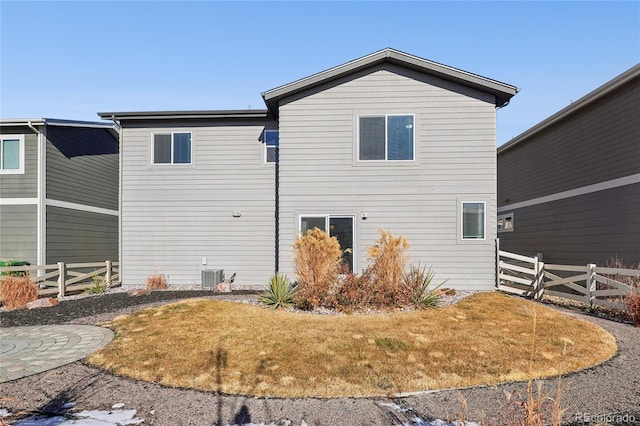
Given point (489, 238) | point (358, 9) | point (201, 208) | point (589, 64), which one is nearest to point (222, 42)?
point (358, 9)

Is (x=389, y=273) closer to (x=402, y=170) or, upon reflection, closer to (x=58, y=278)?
(x=402, y=170)

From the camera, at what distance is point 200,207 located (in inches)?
485

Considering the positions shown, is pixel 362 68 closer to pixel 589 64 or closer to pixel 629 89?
pixel 629 89

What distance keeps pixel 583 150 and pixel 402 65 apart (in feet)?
23.2

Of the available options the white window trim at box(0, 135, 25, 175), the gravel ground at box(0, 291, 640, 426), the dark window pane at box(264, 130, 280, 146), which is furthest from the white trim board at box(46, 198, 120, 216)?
the gravel ground at box(0, 291, 640, 426)

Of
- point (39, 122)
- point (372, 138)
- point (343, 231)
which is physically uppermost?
point (39, 122)

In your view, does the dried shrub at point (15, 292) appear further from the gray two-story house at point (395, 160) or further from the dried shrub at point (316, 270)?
the dried shrub at point (316, 270)

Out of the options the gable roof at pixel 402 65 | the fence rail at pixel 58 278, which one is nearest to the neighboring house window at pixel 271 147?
the gable roof at pixel 402 65

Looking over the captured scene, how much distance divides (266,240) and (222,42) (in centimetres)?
712

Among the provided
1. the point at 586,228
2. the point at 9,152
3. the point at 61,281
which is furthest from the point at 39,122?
the point at 586,228

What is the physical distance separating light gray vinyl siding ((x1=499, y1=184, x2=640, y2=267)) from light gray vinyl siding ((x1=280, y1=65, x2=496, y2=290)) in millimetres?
3598

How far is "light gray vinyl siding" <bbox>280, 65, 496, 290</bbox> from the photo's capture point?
1055 centimetres

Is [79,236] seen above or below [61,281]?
above

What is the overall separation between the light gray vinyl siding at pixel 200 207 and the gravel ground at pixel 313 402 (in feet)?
24.1
